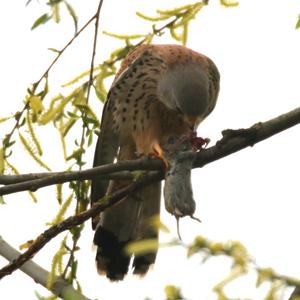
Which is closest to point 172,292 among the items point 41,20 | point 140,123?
point 41,20

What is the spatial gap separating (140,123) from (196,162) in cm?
177

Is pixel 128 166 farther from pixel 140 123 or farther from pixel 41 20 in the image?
pixel 140 123

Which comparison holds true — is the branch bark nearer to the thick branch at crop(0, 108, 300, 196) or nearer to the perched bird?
the thick branch at crop(0, 108, 300, 196)

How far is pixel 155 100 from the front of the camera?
5727 mm

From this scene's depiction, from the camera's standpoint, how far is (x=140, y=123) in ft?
18.7

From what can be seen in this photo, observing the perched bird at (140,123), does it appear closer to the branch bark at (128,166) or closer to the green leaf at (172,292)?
the branch bark at (128,166)

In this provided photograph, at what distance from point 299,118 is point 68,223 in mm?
1204

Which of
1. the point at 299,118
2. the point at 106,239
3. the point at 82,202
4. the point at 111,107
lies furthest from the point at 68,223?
the point at 111,107

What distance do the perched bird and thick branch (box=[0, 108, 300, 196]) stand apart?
1.37m

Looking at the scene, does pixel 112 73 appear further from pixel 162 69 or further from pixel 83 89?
pixel 162 69

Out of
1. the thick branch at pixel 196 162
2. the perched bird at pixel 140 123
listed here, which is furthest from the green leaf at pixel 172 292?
the perched bird at pixel 140 123

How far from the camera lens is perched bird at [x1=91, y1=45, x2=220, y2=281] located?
5.49 metres

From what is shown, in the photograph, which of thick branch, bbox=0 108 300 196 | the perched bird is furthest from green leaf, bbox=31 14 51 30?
the perched bird

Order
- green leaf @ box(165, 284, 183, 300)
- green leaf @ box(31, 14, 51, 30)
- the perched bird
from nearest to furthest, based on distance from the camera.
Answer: green leaf @ box(165, 284, 183, 300) → green leaf @ box(31, 14, 51, 30) → the perched bird
